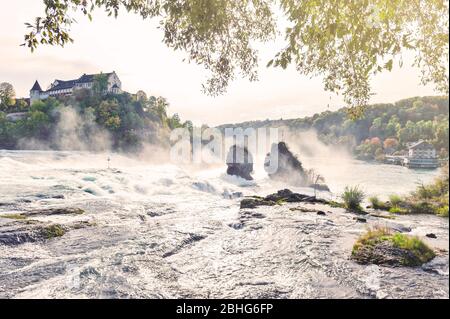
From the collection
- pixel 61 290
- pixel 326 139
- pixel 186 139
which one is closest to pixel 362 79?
pixel 61 290

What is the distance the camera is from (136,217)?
58.7 ft

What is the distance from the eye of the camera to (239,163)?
75.8 metres

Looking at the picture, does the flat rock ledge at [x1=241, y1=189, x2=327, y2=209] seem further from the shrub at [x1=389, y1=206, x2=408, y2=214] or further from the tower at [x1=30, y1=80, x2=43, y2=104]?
the tower at [x1=30, y1=80, x2=43, y2=104]

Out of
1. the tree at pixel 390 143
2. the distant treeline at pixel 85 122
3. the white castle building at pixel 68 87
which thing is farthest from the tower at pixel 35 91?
the tree at pixel 390 143

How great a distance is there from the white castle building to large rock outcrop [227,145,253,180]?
7634cm

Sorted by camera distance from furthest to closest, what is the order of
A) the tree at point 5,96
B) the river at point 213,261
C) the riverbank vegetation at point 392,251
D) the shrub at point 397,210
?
1. the tree at point 5,96
2. the shrub at point 397,210
3. the riverbank vegetation at point 392,251
4. the river at point 213,261

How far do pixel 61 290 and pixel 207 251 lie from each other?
4.20 meters

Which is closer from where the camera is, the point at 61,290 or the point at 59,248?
the point at 61,290

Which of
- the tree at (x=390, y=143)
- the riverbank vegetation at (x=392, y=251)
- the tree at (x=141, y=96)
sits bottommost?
the riverbank vegetation at (x=392, y=251)

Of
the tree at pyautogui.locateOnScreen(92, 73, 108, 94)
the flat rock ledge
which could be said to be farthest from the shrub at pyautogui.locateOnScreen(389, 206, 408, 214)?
the tree at pyautogui.locateOnScreen(92, 73, 108, 94)

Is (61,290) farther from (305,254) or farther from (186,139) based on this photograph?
(186,139)

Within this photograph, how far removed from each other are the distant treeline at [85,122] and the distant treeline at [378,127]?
60407 mm

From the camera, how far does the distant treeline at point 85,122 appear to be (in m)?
94.9

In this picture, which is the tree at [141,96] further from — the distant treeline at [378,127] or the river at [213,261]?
the river at [213,261]
